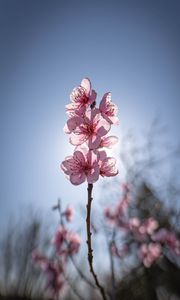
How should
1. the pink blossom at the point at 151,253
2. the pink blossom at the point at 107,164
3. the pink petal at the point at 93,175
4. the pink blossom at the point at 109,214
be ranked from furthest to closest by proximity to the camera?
the pink blossom at the point at 109,214
the pink blossom at the point at 151,253
the pink blossom at the point at 107,164
the pink petal at the point at 93,175

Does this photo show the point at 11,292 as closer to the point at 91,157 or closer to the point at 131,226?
the point at 131,226

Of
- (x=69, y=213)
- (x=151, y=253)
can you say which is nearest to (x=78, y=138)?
(x=69, y=213)

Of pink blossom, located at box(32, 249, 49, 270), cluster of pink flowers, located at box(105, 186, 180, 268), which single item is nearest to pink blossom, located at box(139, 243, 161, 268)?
cluster of pink flowers, located at box(105, 186, 180, 268)

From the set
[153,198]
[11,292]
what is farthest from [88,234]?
[11,292]

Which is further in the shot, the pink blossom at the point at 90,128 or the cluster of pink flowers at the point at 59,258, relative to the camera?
the cluster of pink flowers at the point at 59,258

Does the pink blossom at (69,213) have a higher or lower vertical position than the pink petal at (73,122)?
lower

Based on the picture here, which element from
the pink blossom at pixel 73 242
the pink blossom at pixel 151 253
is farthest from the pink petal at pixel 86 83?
the pink blossom at pixel 151 253

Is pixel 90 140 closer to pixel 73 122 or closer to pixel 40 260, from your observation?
pixel 73 122

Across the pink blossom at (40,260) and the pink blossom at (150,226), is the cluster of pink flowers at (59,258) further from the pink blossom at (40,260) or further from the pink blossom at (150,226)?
the pink blossom at (150,226)
